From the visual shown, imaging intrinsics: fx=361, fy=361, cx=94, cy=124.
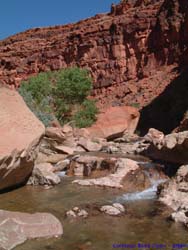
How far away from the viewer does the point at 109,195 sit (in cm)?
1002

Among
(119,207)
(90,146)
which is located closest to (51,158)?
(90,146)

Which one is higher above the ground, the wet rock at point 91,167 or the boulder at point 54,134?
the boulder at point 54,134

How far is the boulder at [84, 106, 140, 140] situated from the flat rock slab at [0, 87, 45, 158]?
1359cm

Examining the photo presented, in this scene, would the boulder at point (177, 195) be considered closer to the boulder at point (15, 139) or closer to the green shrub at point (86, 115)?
the boulder at point (15, 139)

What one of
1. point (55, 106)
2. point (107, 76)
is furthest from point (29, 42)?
point (55, 106)

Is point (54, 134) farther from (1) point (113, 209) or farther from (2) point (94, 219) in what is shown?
(2) point (94, 219)

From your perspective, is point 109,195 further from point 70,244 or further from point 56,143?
point 56,143

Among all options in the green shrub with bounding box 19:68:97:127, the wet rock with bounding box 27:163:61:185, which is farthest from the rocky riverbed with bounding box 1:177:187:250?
the green shrub with bounding box 19:68:97:127

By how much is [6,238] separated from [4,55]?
60.0m

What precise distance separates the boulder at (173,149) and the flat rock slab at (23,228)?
729cm

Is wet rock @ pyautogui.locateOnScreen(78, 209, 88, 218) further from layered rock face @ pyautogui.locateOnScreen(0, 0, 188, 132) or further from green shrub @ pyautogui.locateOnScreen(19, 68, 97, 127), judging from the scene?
layered rock face @ pyautogui.locateOnScreen(0, 0, 188, 132)

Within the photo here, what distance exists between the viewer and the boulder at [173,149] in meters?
13.1

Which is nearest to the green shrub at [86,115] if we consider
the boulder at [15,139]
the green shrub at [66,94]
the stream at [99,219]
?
the green shrub at [66,94]

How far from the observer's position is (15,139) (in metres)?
9.08
